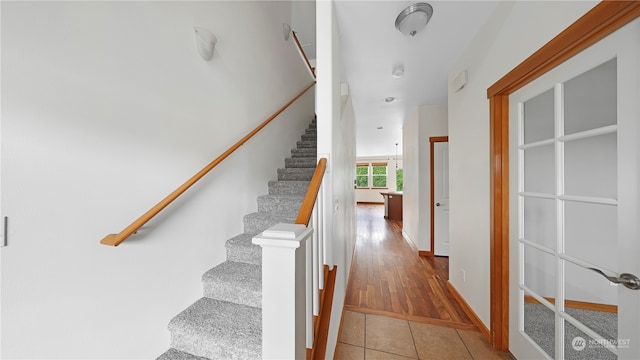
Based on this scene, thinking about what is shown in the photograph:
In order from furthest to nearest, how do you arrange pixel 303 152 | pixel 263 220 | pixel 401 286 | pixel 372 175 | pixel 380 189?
pixel 372 175 → pixel 380 189 → pixel 303 152 → pixel 401 286 → pixel 263 220

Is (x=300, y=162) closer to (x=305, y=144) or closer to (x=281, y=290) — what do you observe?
(x=305, y=144)

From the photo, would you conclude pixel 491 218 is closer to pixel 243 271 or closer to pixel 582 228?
pixel 582 228

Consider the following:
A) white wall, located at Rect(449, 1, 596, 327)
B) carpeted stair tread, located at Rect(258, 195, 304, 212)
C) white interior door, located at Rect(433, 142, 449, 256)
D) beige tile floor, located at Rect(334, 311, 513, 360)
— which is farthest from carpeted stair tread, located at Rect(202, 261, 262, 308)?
white interior door, located at Rect(433, 142, 449, 256)

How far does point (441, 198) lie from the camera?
3.70 meters

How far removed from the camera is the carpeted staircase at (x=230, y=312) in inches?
46.5

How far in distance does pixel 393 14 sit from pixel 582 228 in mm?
1788

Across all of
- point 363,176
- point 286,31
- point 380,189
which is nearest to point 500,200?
point 286,31

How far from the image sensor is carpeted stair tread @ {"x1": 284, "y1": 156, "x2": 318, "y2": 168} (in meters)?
2.90

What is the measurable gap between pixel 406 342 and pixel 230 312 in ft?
4.65

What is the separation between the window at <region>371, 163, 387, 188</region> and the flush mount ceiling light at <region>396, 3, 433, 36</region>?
8.96m

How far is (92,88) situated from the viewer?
39.8 inches

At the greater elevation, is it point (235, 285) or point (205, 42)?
point (205, 42)

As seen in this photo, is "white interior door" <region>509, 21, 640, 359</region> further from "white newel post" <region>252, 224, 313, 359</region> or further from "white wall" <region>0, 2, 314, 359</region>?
"white wall" <region>0, 2, 314, 359</region>

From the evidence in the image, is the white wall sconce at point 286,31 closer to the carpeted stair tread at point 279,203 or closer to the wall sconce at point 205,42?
the wall sconce at point 205,42
